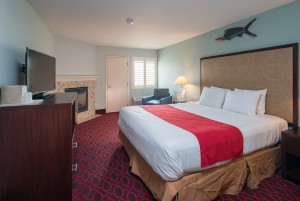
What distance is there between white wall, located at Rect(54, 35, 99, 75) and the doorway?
51cm

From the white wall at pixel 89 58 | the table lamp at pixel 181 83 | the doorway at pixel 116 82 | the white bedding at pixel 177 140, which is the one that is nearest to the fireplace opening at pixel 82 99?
the white wall at pixel 89 58

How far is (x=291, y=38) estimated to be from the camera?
8.54ft

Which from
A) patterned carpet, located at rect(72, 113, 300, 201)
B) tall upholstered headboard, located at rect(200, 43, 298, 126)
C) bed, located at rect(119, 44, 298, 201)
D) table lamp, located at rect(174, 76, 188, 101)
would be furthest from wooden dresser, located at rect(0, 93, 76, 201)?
table lamp, located at rect(174, 76, 188, 101)

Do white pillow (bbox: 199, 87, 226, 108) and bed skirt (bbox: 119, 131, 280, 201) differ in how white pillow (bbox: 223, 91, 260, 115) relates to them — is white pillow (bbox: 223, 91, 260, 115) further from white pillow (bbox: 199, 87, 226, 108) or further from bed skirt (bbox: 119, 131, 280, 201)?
bed skirt (bbox: 119, 131, 280, 201)

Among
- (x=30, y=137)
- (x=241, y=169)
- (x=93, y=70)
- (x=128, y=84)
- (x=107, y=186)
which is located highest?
(x=93, y=70)

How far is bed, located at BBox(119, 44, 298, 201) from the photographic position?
1.65 m

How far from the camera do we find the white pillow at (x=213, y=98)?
3.38m

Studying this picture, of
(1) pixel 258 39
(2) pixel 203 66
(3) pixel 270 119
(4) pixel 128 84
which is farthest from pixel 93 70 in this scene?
(3) pixel 270 119

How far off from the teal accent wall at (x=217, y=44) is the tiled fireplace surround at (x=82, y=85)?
8.25 feet

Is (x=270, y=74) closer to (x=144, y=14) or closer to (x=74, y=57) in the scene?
(x=144, y=14)

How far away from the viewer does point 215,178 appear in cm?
185

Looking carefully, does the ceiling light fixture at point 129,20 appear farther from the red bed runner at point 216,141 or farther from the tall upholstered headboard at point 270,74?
the red bed runner at point 216,141

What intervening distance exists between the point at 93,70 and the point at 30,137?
461cm

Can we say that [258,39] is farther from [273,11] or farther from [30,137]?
[30,137]
